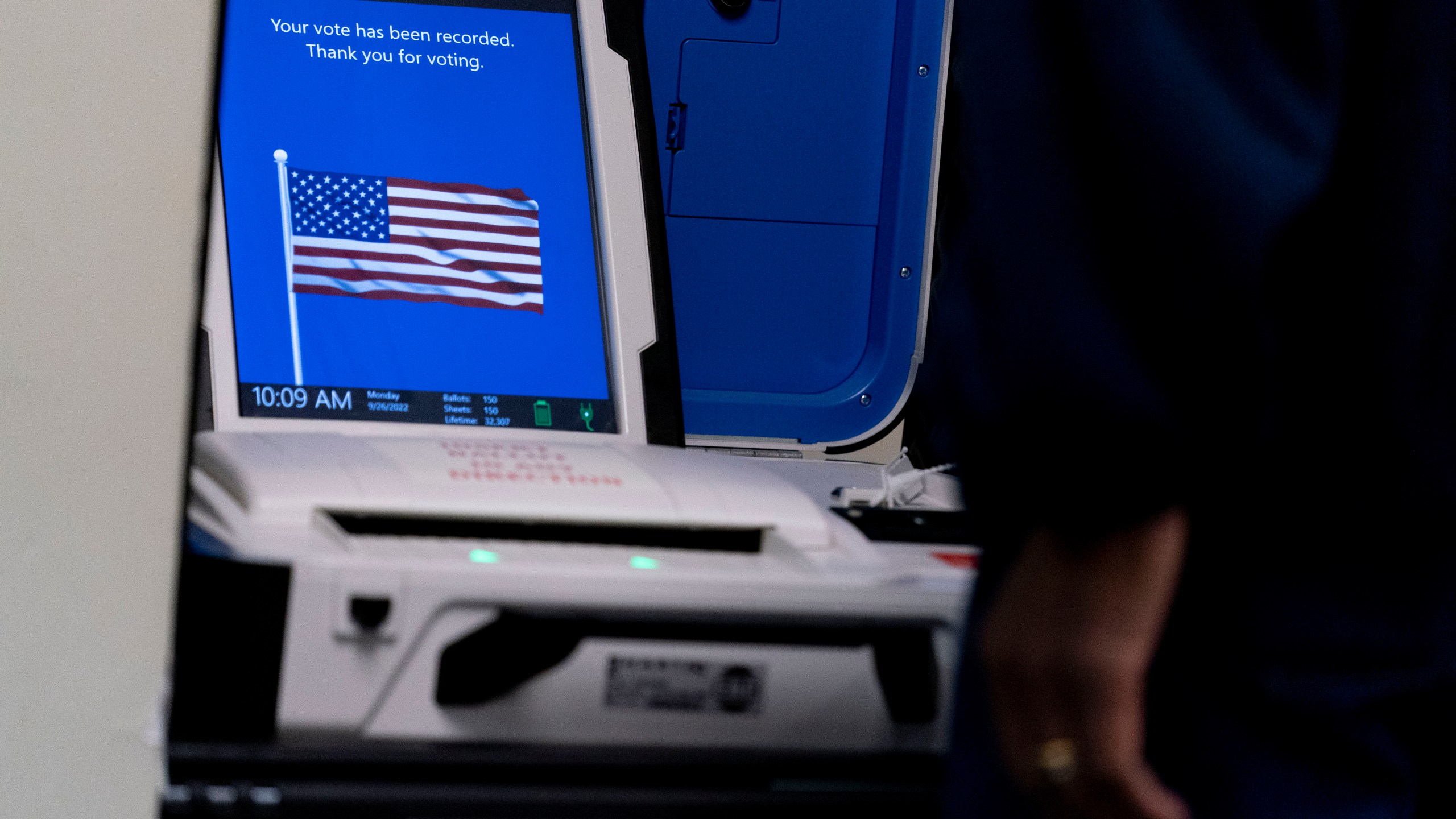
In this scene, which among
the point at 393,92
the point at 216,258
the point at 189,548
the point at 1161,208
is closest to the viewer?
the point at 1161,208

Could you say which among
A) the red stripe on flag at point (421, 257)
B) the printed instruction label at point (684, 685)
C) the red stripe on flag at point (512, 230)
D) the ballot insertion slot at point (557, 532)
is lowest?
the printed instruction label at point (684, 685)

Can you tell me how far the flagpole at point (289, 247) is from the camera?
1.15 m

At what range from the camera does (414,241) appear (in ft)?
3.95

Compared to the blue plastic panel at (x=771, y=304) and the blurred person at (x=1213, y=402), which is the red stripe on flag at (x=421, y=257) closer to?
the blue plastic panel at (x=771, y=304)

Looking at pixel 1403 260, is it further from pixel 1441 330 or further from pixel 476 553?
pixel 476 553

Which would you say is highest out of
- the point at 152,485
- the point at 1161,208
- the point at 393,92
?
the point at 393,92

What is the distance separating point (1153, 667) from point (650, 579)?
0.32 m

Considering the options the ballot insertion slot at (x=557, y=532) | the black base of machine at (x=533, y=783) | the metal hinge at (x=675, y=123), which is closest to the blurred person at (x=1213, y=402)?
the black base of machine at (x=533, y=783)

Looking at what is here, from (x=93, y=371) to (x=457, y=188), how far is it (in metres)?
0.73

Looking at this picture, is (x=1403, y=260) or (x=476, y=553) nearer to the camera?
(x=1403, y=260)

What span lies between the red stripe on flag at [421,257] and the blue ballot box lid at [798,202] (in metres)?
0.48

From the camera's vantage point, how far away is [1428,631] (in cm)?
52

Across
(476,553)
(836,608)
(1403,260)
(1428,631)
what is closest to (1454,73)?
(1403,260)

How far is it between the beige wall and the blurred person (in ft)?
1.24
